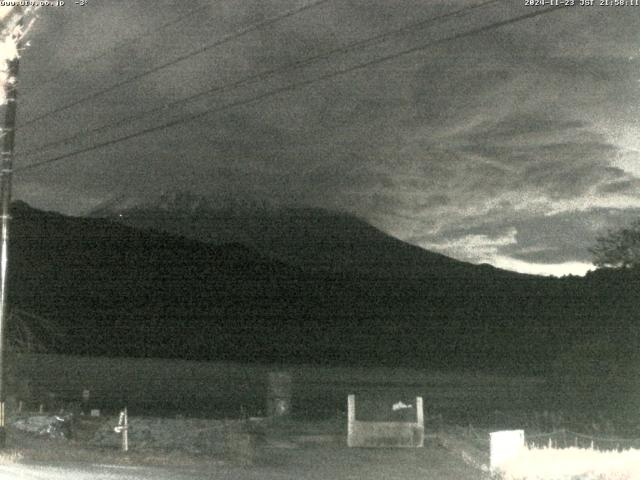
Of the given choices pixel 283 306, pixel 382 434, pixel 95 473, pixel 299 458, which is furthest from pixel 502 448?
pixel 283 306

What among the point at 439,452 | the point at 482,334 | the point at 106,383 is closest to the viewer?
the point at 439,452

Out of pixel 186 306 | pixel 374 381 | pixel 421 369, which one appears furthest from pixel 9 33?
pixel 186 306

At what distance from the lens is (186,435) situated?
24.3m

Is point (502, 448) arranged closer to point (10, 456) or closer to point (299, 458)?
point (299, 458)

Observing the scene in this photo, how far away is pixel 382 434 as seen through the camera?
19.4 metres

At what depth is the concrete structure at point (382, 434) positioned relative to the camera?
758 inches

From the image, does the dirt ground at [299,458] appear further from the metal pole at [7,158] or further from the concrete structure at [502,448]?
the metal pole at [7,158]

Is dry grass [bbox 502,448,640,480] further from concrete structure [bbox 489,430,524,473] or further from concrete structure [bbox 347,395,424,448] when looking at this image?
concrete structure [bbox 347,395,424,448]

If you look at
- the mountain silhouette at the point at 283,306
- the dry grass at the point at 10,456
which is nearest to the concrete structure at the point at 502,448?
the dry grass at the point at 10,456

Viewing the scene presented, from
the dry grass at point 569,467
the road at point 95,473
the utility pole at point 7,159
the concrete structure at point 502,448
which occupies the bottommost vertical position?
the road at point 95,473

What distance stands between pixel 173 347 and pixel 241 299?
1921 inches

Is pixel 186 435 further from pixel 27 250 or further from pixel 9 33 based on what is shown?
pixel 27 250

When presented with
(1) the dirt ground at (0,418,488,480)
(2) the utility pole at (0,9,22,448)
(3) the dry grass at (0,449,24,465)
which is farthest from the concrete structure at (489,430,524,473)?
(2) the utility pole at (0,9,22,448)

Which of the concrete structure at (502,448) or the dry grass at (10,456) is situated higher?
the concrete structure at (502,448)
